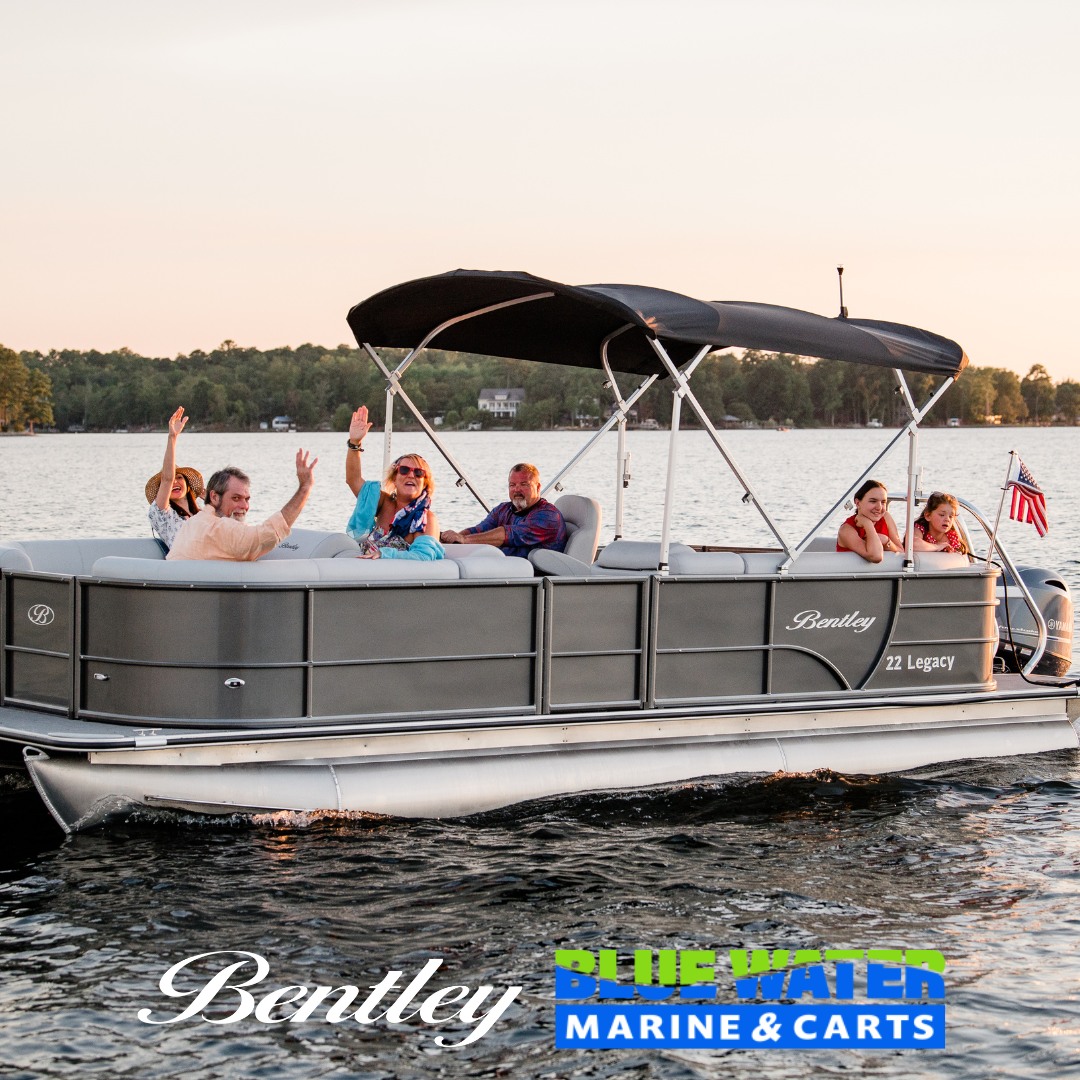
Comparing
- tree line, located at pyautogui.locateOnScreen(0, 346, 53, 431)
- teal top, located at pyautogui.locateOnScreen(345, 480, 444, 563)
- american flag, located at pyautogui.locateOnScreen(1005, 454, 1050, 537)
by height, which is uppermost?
tree line, located at pyautogui.locateOnScreen(0, 346, 53, 431)

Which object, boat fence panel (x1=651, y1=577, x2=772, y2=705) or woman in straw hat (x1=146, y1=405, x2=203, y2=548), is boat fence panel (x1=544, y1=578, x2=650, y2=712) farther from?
woman in straw hat (x1=146, y1=405, x2=203, y2=548)

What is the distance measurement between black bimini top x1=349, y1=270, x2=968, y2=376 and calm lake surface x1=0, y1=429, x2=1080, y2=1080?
2629 mm

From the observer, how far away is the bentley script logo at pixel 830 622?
30.1ft

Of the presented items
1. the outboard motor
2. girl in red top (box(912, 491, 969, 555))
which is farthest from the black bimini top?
the outboard motor

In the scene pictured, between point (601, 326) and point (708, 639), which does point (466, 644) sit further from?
point (601, 326)

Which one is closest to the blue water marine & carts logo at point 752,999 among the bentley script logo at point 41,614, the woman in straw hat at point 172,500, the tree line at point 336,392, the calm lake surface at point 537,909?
the calm lake surface at point 537,909

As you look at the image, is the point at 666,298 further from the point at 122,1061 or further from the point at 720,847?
the point at 122,1061

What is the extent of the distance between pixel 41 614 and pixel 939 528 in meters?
5.71

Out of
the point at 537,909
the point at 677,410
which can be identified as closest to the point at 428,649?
the point at 537,909

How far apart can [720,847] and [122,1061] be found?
3.76m

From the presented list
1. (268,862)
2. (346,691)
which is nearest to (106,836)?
(268,862)

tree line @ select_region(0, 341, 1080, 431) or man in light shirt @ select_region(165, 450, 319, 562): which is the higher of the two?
tree line @ select_region(0, 341, 1080, 431)

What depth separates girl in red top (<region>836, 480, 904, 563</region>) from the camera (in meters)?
9.44

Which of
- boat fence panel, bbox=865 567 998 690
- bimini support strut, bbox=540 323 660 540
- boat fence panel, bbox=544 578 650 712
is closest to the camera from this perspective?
boat fence panel, bbox=544 578 650 712
